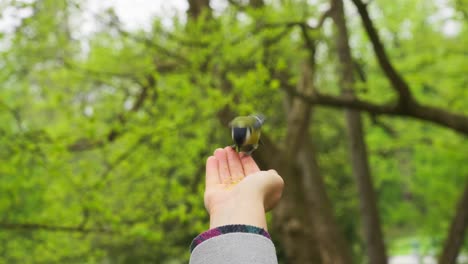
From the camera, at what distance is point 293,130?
6602mm

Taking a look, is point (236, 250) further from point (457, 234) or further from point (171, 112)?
point (457, 234)

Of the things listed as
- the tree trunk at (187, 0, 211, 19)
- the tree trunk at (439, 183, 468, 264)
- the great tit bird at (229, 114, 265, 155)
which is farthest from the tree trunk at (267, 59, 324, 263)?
the great tit bird at (229, 114, 265, 155)

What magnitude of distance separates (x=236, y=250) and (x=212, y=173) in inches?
18.9

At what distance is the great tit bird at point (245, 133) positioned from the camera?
168 centimetres

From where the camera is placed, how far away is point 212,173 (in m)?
1.58

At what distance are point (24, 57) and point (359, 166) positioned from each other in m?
5.89

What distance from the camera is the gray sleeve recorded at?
1.11 m

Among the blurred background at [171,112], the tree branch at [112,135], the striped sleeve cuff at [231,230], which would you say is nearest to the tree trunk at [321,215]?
the blurred background at [171,112]

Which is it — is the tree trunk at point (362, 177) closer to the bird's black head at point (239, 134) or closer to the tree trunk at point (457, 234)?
the tree trunk at point (457, 234)

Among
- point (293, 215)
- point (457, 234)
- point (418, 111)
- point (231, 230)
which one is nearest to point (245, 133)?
point (231, 230)

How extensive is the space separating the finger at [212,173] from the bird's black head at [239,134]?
97 millimetres

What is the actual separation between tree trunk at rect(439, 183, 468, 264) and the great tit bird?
6966 millimetres

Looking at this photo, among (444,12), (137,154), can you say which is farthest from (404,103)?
(444,12)

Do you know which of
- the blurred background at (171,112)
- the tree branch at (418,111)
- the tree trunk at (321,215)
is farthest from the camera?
the tree trunk at (321,215)
